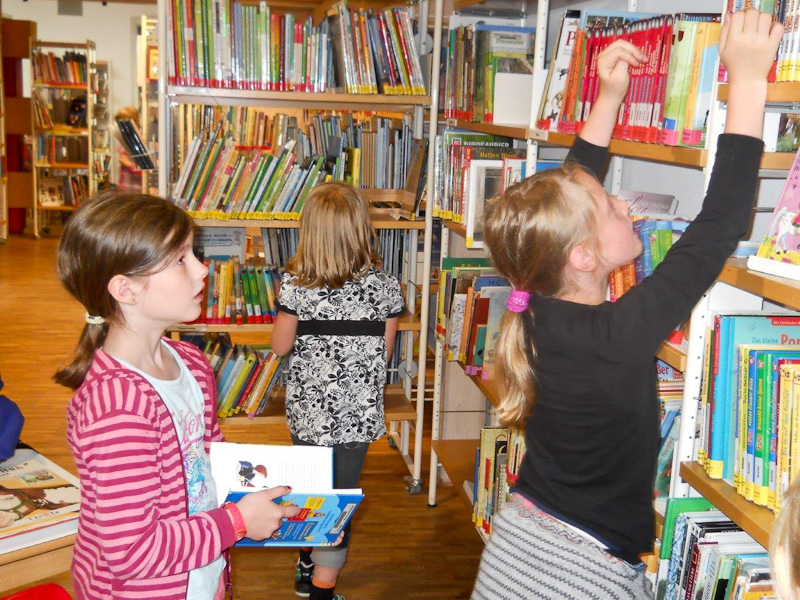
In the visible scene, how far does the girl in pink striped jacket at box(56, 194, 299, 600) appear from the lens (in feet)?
4.37

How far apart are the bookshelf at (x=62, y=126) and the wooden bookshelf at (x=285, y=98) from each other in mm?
7405

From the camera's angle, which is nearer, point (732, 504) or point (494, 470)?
point (732, 504)

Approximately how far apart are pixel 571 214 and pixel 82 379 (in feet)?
2.99

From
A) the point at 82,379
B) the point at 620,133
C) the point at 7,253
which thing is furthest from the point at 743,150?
the point at 7,253

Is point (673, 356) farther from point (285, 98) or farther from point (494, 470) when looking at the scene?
point (285, 98)

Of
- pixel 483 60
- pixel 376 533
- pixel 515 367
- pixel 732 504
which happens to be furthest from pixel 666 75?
pixel 376 533

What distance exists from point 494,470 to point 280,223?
1389mm

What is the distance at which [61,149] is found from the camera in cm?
1036

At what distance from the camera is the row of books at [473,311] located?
2.81m

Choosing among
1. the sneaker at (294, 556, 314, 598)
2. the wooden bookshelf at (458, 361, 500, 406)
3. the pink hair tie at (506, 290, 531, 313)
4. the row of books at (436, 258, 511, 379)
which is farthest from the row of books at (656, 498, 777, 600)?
the sneaker at (294, 556, 314, 598)

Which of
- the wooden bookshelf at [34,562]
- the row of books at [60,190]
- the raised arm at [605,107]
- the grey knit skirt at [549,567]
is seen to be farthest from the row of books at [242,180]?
the row of books at [60,190]

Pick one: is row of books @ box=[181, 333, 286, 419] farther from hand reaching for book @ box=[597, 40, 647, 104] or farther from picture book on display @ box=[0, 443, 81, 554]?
hand reaching for book @ box=[597, 40, 647, 104]

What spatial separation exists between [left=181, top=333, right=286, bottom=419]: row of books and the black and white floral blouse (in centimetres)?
73

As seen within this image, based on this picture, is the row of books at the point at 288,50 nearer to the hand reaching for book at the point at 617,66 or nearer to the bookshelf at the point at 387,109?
the bookshelf at the point at 387,109
